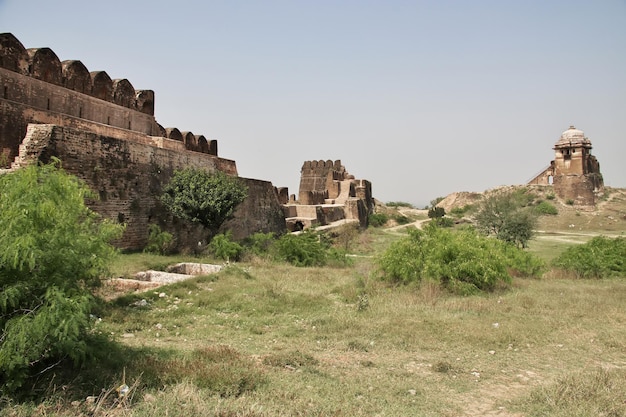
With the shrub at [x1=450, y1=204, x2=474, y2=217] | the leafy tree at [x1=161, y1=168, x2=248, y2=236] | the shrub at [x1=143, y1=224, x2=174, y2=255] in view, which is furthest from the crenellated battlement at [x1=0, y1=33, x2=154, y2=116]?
the shrub at [x1=450, y1=204, x2=474, y2=217]

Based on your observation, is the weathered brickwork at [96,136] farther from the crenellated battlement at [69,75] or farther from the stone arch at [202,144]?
the stone arch at [202,144]

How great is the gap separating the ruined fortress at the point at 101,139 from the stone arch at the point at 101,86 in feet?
0.10

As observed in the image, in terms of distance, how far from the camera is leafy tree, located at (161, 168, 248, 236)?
1276 centimetres

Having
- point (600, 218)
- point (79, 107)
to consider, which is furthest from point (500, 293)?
point (600, 218)

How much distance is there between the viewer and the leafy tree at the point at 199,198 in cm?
1276

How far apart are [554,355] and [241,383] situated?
3.46m

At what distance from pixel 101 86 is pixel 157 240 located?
18.1 ft

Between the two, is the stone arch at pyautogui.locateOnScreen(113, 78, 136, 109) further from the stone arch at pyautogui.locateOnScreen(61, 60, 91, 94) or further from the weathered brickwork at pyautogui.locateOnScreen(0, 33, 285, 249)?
the stone arch at pyautogui.locateOnScreen(61, 60, 91, 94)

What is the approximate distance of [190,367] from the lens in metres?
4.12

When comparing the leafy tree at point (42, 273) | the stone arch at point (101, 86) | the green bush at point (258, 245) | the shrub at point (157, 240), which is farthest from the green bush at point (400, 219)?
the leafy tree at point (42, 273)

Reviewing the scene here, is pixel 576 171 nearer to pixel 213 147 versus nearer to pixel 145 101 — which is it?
pixel 213 147

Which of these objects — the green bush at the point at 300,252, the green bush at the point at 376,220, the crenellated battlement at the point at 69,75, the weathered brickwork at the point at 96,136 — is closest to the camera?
the weathered brickwork at the point at 96,136

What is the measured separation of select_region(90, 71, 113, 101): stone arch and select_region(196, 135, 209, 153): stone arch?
4.37 metres

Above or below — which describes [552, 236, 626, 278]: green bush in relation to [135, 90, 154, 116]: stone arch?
below
